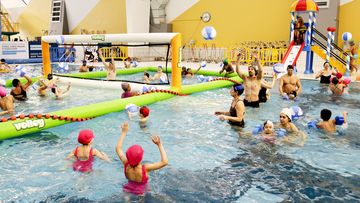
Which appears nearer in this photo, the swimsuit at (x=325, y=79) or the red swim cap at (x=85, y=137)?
the red swim cap at (x=85, y=137)

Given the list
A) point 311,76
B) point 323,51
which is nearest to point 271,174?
point 311,76

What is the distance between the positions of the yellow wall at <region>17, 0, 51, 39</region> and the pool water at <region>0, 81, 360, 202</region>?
25.6m

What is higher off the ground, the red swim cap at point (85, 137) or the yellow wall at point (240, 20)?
the yellow wall at point (240, 20)

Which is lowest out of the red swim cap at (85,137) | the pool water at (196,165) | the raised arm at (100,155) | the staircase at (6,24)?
the pool water at (196,165)

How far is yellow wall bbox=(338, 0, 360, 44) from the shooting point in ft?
62.2

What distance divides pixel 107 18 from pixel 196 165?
23.6 m

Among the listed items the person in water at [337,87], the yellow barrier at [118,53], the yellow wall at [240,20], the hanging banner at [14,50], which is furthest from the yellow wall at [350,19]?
the hanging banner at [14,50]

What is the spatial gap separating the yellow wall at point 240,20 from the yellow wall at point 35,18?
1213 cm

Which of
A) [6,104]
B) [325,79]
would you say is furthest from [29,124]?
[325,79]

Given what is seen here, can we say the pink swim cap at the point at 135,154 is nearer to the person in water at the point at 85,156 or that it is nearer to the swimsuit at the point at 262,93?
the person in water at the point at 85,156

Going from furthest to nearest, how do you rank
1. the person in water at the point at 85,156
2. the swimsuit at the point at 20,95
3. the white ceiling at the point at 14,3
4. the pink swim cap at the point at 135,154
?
the white ceiling at the point at 14,3
the swimsuit at the point at 20,95
the person in water at the point at 85,156
the pink swim cap at the point at 135,154

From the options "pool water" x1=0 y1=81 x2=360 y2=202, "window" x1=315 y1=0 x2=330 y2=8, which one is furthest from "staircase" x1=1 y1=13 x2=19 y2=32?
"pool water" x1=0 y1=81 x2=360 y2=202

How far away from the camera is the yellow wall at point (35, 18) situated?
30.8m

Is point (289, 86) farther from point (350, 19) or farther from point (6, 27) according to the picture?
point (6, 27)
